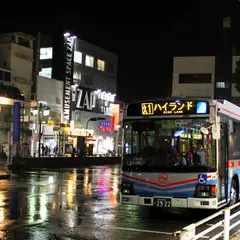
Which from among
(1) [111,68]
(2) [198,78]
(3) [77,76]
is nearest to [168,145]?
(3) [77,76]

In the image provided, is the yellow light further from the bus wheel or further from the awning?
the awning

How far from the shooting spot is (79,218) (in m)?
11.4

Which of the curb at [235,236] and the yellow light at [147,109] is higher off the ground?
the yellow light at [147,109]

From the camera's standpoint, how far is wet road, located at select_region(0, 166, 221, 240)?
938cm

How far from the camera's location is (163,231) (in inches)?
389

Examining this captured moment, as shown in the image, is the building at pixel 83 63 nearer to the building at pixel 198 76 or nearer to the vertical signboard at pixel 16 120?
the building at pixel 198 76

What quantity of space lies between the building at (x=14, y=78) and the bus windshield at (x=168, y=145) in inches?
1212

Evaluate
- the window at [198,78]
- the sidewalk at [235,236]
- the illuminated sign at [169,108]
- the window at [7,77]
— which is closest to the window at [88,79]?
the window at [7,77]

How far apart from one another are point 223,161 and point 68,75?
39.3 meters

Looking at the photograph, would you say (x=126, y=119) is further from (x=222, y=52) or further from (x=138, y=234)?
(x=222, y=52)

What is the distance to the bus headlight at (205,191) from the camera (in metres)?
10.8

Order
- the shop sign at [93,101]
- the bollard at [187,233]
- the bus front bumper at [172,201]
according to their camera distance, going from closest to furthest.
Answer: the bollard at [187,233] < the bus front bumper at [172,201] < the shop sign at [93,101]

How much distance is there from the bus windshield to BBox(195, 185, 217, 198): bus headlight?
45cm

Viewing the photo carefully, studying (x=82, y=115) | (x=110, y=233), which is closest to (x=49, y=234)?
(x=110, y=233)
